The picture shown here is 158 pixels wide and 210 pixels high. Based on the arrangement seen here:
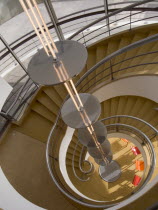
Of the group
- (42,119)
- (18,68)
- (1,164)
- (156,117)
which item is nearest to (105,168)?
(156,117)

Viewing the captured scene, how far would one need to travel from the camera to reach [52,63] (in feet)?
4.50

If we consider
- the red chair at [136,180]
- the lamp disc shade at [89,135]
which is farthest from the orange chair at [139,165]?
the lamp disc shade at [89,135]

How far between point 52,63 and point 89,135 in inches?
64.6

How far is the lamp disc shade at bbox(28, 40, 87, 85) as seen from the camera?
53.1 inches

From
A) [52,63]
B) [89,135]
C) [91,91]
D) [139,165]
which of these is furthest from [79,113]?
[139,165]

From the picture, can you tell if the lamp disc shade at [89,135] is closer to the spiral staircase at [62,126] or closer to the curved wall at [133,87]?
the spiral staircase at [62,126]

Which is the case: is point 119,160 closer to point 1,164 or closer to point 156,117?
point 156,117

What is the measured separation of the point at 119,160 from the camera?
7664 mm

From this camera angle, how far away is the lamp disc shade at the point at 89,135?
9.37ft

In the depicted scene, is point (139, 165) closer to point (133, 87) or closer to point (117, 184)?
point (117, 184)

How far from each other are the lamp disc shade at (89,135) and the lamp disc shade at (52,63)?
155 centimetres

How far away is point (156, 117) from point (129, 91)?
107 cm

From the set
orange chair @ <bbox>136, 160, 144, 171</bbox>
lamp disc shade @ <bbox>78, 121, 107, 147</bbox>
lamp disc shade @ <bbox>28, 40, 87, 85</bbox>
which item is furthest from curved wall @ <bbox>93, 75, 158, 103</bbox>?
lamp disc shade @ <bbox>28, 40, 87, 85</bbox>

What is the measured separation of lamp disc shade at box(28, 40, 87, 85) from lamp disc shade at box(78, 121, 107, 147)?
5.08 feet
